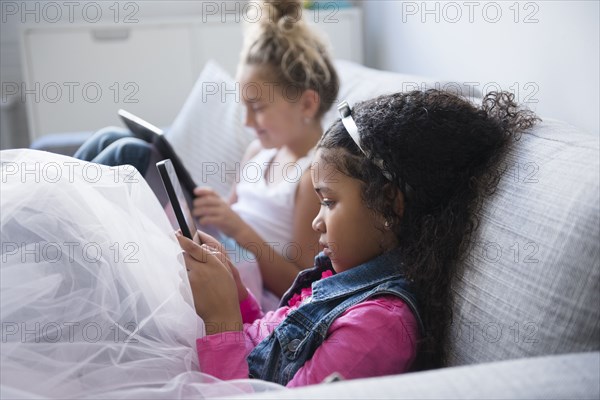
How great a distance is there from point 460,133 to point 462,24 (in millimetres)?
970

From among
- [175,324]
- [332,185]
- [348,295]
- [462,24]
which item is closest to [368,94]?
[462,24]

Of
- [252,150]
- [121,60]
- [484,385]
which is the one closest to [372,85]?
[252,150]

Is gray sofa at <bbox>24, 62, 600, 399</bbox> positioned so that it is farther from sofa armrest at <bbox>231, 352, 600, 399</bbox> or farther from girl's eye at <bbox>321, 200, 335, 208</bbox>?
girl's eye at <bbox>321, 200, 335, 208</bbox>

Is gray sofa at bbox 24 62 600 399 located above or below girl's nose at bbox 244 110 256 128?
above

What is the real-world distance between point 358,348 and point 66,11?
2494 millimetres

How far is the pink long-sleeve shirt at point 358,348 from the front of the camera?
2.90ft

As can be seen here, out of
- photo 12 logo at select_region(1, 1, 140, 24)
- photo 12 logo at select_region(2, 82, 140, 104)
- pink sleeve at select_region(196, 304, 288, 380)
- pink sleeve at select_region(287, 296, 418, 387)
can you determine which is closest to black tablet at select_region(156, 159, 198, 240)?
pink sleeve at select_region(196, 304, 288, 380)

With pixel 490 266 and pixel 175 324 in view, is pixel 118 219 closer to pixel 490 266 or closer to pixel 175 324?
pixel 175 324

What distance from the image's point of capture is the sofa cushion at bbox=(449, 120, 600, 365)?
2.45 feet

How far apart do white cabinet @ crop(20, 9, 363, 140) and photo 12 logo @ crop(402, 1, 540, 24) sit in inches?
21.7

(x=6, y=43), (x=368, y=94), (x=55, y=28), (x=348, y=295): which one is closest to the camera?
(x=348, y=295)

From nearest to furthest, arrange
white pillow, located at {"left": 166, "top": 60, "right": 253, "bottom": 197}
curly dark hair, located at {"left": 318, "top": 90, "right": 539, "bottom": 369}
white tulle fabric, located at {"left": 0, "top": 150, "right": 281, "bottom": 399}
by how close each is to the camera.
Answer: white tulle fabric, located at {"left": 0, "top": 150, "right": 281, "bottom": 399} < curly dark hair, located at {"left": 318, "top": 90, "right": 539, "bottom": 369} < white pillow, located at {"left": 166, "top": 60, "right": 253, "bottom": 197}

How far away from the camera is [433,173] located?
3.13ft

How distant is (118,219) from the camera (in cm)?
96
